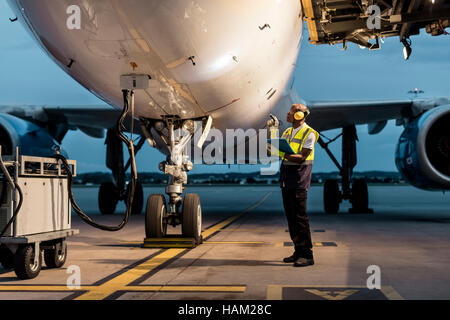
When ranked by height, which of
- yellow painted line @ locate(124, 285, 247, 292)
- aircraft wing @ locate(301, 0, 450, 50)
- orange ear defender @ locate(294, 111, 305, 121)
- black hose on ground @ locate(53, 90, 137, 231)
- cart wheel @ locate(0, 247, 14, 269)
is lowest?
yellow painted line @ locate(124, 285, 247, 292)

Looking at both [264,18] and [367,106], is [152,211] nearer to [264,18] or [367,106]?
[264,18]

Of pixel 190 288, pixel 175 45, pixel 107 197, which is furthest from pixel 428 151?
pixel 107 197

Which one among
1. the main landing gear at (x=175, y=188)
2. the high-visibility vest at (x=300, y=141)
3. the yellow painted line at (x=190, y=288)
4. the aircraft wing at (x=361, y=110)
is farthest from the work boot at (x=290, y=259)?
the aircraft wing at (x=361, y=110)

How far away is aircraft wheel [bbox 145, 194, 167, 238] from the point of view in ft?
18.7

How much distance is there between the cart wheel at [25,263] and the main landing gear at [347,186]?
8.39 m

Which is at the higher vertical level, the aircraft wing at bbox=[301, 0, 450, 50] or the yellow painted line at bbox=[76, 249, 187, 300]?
the aircraft wing at bbox=[301, 0, 450, 50]

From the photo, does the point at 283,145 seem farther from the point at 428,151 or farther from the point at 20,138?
the point at 20,138

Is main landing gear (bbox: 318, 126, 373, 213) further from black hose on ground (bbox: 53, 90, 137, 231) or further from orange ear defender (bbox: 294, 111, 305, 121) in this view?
black hose on ground (bbox: 53, 90, 137, 231)

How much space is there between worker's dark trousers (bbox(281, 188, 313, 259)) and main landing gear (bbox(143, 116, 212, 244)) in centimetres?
136

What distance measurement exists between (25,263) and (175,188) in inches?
83.7

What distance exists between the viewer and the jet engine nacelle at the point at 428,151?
8234mm

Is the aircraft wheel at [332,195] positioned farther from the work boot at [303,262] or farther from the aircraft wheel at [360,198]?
the work boot at [303,262]

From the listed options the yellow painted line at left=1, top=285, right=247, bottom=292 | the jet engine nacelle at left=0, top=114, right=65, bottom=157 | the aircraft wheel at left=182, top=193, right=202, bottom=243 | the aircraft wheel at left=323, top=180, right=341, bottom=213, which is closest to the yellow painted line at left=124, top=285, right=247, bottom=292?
the yellow painted line at left=1, top=285, right=247, bottom=292

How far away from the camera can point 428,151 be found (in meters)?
8.56
